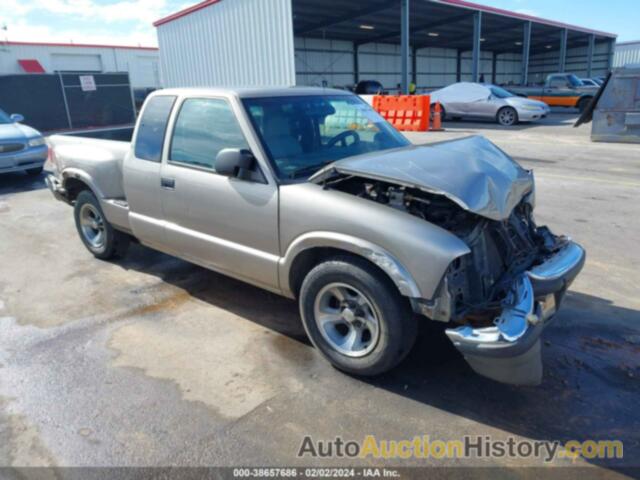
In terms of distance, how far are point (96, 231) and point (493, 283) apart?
4583 millimetres

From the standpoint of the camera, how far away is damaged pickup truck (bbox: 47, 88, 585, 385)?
9.31ft

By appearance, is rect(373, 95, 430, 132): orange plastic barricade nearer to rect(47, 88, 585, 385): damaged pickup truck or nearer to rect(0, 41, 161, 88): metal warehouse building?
rect(47, 88, 585, 385): damaged pickup truck

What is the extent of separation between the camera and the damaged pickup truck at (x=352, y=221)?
2.84 metres

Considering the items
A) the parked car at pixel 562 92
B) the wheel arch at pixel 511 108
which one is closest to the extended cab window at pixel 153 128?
the wheel arch at pixel 511 108

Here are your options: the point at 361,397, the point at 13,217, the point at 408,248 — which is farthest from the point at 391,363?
the point at 13,217

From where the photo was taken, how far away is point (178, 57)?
2530 centimetres

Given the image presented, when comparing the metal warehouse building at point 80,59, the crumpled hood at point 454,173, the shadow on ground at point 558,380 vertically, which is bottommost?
the shadow on ground at point 558,380

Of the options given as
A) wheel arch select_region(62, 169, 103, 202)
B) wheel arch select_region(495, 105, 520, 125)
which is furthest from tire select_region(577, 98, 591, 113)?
wheel arch select_region(62, 169, 103, 202)

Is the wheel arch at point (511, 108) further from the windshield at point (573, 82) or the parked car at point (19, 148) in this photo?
the parked car at point (19, 148)

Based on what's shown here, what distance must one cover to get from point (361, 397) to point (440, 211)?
1280 mm

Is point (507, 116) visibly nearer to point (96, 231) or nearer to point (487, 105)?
point (487, 105)

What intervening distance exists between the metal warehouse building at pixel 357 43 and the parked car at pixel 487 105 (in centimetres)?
413

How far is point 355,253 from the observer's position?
10.2 feet

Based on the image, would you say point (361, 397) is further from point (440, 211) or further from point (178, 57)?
point (178, 57)
